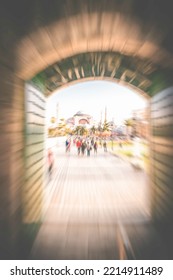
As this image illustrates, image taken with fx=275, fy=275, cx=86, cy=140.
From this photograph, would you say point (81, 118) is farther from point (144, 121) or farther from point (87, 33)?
point (87, 33)

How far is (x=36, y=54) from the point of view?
4.17 meters

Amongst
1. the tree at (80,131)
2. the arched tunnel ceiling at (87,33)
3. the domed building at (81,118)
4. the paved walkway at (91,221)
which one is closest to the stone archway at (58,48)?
the arched tunnel ceiling at (87,33)

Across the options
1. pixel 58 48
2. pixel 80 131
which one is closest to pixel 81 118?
pixel 80 131

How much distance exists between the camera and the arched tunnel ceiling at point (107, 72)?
5.38 metres

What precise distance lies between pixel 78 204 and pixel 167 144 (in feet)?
13.1

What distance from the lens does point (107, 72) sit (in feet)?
23.5

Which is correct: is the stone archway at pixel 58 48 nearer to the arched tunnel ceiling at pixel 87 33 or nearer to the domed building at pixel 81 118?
the arched tunnel ceiling at pixel 87 33

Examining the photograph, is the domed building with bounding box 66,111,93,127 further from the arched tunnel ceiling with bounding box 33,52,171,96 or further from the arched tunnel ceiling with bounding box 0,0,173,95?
the arched tunnel ceiling with bounding box 0,0,173,95

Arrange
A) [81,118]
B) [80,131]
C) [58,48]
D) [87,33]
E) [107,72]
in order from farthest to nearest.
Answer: [81,118] → [80,131] → [107,72] → [58,48] → [87,33]

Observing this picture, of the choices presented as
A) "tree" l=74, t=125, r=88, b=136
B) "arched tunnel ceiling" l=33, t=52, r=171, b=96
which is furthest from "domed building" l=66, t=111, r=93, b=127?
"arched tunnel ceiling" l=33, t=52, r=171, b=96

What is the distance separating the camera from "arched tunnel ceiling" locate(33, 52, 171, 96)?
17.6 ft

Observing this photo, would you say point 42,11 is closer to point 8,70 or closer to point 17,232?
point 8,70
